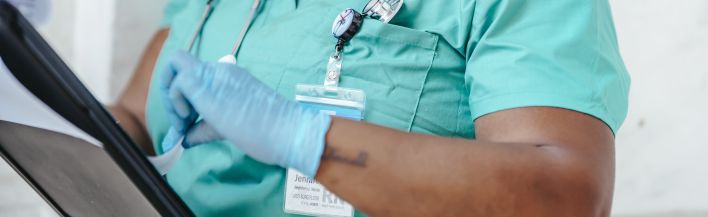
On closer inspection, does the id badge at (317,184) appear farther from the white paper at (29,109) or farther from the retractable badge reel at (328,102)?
the white paper at (29,109)

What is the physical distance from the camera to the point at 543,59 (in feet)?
2.80

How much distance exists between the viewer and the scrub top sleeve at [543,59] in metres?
0.84

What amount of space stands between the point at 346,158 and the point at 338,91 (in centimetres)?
21

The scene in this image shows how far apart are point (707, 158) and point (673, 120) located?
13cm

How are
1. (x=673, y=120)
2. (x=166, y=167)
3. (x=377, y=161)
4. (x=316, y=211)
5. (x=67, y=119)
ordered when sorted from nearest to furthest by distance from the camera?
(x=67, y=119) < (x=377, y=161) < (x=166, y=167) < (x=316, y=211) < (x=673, y=120)

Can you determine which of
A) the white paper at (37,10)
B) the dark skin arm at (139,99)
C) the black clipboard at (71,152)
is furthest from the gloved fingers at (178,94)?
the white paper at (37,10)

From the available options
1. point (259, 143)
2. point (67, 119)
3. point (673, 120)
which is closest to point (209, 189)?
point (259, 143)

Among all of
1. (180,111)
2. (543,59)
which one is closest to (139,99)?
(180,111)

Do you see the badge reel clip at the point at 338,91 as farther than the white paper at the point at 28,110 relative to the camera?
Yes

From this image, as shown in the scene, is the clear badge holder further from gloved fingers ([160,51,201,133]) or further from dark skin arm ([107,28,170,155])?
dark skin arm ([107,28,170,155])

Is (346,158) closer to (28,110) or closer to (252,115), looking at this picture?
(252,115)

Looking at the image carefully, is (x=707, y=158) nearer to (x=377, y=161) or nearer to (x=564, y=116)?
(x=564, y=116)

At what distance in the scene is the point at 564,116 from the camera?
0.83 meters

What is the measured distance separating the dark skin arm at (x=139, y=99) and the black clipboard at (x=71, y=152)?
46cm
